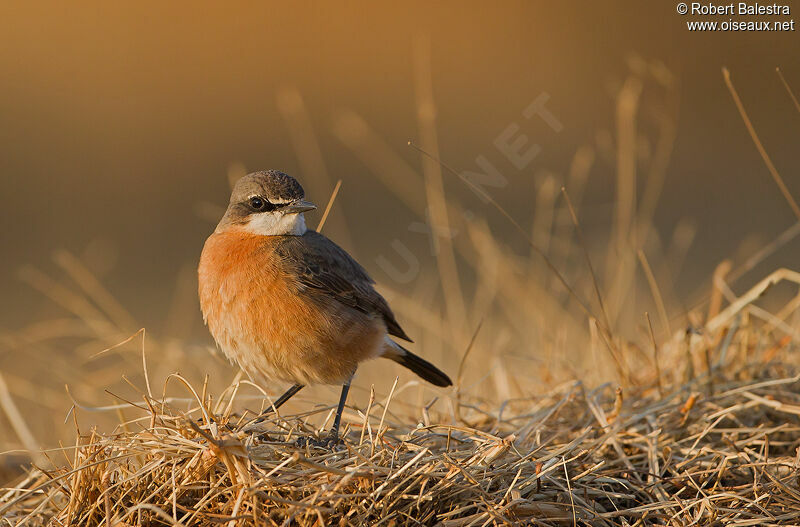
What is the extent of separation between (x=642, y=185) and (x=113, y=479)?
9204 millimetres

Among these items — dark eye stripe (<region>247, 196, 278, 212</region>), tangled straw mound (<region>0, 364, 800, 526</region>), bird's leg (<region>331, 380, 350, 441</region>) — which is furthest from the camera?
dark eye stripe (<region>247, 196, 278, 212</region>)

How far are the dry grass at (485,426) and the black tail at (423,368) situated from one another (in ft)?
0.39

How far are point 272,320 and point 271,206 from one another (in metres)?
0.79

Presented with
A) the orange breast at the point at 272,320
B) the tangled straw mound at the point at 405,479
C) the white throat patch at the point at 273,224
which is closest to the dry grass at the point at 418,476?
the tangled straw mound at the point at 405,479

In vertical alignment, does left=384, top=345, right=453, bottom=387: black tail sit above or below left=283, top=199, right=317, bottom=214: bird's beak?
below

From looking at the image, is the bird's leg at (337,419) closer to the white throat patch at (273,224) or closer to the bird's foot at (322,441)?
the bird's foot at (322,441)

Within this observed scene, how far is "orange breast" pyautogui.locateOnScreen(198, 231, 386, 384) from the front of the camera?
486 cm

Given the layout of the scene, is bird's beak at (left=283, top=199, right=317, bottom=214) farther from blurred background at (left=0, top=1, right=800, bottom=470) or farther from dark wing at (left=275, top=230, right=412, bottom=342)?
blurred background at (left=0, top=1, right=800, bottom=470)

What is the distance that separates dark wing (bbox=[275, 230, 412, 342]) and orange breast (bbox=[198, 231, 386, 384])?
0.24 ft

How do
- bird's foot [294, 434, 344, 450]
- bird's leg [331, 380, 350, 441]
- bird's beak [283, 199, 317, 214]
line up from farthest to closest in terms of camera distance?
bird's beak [283, 199, 317, 214]
bird's leg [331, 380, 350, 441]
bird's foot [294, 434, 344, 450]

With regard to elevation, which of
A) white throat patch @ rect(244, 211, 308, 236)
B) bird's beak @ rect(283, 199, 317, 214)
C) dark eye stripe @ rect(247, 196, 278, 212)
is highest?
dark eye stripe @ rect(247, 196, 278, 212)

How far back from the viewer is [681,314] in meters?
6.19

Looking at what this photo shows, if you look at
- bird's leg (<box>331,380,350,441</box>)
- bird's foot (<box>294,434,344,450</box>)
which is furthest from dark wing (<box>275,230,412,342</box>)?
bird's foot (<box>294,434,344,450</box>)

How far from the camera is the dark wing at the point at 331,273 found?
5.09 metres
